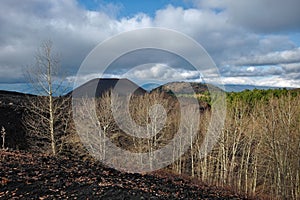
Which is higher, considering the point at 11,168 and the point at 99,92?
the point at 99,92

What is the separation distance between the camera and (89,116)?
31953 mm

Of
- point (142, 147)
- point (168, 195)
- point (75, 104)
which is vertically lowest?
point (142, 147)

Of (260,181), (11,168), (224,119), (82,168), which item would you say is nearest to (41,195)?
(11,168)

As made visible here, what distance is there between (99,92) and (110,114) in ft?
43.3

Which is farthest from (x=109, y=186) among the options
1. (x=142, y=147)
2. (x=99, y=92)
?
(x=99, y=92)

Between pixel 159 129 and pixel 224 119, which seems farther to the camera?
pixel 159 129

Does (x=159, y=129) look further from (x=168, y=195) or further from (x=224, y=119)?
(x=168, y=195)

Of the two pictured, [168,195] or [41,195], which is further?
[168,195]

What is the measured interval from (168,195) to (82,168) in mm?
5298

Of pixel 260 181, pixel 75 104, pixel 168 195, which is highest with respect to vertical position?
pixel 75 104

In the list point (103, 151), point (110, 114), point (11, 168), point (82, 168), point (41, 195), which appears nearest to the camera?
point (41, 195)

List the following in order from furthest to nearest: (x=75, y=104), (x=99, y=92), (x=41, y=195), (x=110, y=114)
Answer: (x=99, y=92)
(x=75, y=104)
(x=110, y=114)
(x=41, y=195)

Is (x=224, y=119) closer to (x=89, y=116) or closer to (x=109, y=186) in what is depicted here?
(x=89, y=116)

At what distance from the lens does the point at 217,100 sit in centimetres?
3650
